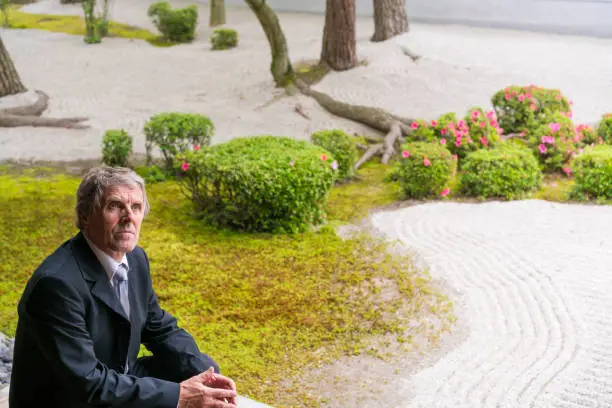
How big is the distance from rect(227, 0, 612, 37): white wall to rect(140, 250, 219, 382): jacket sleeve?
1728 centimetres

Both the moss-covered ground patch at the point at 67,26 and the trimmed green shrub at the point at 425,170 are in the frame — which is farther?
the moss-covered ground patch at the point at 67,26

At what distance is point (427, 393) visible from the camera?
17.0ft

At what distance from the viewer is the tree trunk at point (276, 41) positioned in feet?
46.1

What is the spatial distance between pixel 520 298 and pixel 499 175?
9.31 ft

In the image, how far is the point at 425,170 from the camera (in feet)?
29.5

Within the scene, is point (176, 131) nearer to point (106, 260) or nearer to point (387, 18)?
point (106, 260)

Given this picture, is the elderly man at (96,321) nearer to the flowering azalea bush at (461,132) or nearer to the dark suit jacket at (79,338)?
the dark suit jacket at (79,338)

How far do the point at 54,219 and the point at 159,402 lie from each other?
5877 millimetres

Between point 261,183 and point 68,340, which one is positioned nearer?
point 68,340

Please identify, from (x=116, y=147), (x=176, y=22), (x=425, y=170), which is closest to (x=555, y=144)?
(x=425, y=170)

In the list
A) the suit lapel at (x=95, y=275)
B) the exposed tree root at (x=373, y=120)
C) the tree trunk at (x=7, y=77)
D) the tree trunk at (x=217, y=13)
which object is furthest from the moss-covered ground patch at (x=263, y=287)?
the tree trunk at (x=217, y=13)

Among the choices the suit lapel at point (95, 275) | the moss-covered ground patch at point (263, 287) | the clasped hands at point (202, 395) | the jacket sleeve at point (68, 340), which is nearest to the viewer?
the jacket sleeve at point (68, 340)

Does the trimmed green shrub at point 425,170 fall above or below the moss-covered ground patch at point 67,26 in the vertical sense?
above

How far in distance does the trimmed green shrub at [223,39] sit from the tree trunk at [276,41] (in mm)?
4041
